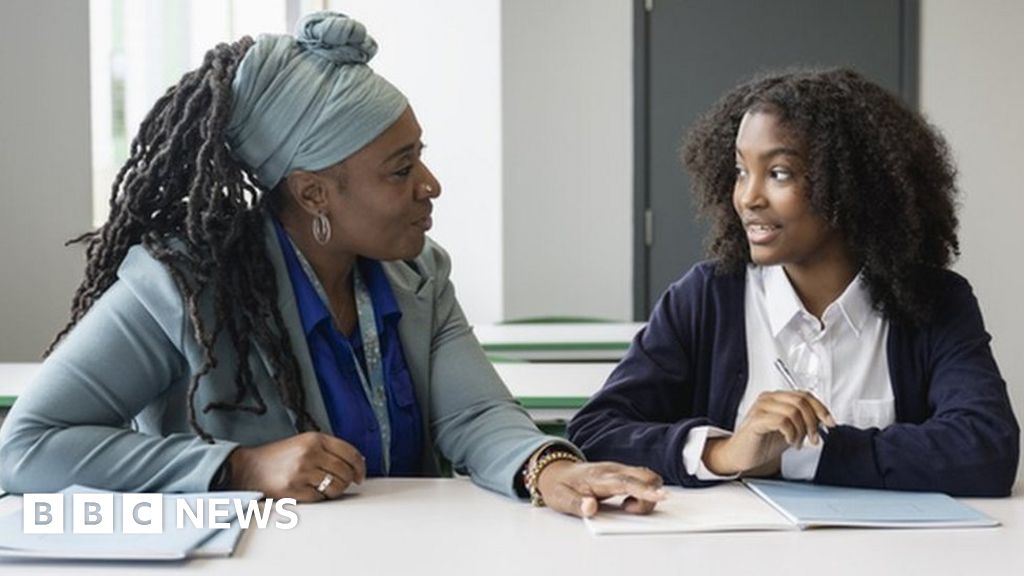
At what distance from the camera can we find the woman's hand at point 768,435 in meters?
1.72

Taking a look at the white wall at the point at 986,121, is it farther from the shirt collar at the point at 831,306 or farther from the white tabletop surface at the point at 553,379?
the shirt collar at the point at 831,306

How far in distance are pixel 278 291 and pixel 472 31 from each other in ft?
10.4

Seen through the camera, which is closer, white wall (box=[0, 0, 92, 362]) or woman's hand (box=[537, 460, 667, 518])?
woman's hand (box=[537, 460, 667, 518])

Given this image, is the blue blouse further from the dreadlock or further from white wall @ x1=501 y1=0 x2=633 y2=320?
white wall @ x1=501 y1=0 x2=633 y2=320

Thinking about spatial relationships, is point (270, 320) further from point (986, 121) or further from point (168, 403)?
point (986, 121)

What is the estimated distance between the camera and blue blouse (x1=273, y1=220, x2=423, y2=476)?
199cm

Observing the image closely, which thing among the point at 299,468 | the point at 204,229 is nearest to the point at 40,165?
the point at 204,229

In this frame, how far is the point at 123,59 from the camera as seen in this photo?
4.61 metres

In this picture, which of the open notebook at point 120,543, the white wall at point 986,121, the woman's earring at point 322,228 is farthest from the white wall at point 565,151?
the open notebook at point 120,543

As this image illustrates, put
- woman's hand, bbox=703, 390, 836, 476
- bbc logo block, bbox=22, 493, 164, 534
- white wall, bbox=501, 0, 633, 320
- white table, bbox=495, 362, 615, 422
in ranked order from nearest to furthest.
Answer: bbc logo block, bbox=22, 493, 164, 534 → woman's hand, bbox=703, 390, 836, 476 → white table, bbox=495, 362, 615, 422 → white wall, bbox=501, 0, 633, 320

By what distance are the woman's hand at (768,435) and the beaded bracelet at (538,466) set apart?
181mm

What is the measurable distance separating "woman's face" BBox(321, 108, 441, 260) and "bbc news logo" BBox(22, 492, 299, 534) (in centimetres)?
44

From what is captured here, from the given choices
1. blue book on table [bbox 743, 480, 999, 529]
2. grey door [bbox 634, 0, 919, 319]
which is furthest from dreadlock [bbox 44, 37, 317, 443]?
grey door [bbox 634, 0, 919, 319]

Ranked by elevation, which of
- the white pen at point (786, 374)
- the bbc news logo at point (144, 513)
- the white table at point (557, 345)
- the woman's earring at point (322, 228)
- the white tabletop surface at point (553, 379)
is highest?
the woman's earring at point (322, 228)
